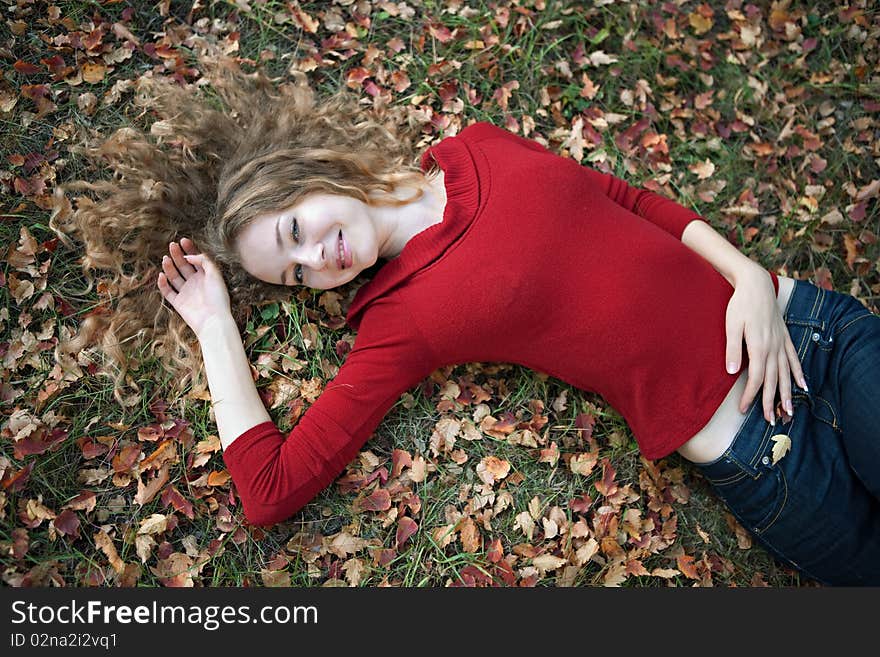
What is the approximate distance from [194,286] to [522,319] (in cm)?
182

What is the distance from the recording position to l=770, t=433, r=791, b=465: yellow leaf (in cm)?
340

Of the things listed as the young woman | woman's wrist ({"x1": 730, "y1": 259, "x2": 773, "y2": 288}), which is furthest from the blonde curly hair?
woman's wrist ({"x1": 730, "y1": 259, "x2": 773, "y2": 288})

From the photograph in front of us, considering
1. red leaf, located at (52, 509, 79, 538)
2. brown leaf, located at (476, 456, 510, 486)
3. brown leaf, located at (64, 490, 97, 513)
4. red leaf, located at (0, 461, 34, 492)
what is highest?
brown leaf, located at (476, 456, 510, 486)

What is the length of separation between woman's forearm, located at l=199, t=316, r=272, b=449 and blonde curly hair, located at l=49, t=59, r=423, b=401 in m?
0.21

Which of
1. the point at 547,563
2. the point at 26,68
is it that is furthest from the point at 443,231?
the point at 26,68

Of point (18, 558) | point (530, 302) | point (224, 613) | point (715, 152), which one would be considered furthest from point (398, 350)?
point (715, 152)

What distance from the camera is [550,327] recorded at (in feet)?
11.2

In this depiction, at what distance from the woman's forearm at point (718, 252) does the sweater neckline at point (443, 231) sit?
4.31ft

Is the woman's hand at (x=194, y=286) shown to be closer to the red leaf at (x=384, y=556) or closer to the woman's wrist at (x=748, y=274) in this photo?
the red leaf at (x=384, y=556)

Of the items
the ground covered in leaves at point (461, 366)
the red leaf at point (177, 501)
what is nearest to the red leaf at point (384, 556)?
the ground covered in leaves at point (461, 366)

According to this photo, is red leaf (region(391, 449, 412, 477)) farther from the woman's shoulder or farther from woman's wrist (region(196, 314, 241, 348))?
the woman's shoulder

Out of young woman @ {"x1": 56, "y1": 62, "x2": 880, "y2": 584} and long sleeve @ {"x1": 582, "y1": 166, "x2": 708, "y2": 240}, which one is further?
long sleeve @ {"x1": 582, "y1": 166, "x2": 708, "y2": 240}

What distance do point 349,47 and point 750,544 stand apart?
13.3 feet

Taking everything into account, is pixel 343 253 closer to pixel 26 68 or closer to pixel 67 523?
pixel 67 523
